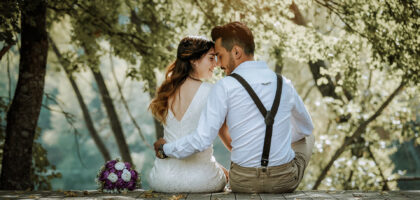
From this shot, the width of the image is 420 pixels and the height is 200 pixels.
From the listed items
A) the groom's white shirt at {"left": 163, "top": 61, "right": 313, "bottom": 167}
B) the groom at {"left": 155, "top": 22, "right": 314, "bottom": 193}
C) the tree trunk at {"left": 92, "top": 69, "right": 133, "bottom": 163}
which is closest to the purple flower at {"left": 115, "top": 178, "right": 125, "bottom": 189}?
the groom at {"left": 155, "top": 22, "right": 314, "bottom": 193}

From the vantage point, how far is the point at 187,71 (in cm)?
455

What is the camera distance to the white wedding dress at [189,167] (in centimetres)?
439

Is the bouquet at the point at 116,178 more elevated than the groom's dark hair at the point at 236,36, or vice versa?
the groom's dark hair at the point at 236,36

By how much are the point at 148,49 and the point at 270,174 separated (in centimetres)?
490

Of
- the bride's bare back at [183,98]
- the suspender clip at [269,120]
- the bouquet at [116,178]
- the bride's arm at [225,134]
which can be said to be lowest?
the bouquet at [116,178]

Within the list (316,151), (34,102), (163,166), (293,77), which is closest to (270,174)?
(163,166)

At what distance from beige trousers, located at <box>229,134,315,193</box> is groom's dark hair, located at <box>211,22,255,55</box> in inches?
40.0

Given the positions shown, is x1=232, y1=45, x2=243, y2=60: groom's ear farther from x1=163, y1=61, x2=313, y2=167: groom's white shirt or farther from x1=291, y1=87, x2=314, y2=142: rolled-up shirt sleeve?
x1=291, y1=87, x2=314, y2=142: rolled-up shirt sleeve

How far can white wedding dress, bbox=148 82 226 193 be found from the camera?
439 centimetres

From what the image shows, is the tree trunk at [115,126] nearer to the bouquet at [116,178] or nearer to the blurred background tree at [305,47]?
the blurred background tree at [305,47]

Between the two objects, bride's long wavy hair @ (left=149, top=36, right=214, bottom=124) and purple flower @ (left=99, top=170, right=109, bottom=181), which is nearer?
bride's long wavy hair @ (left=149, top=36, right=214, bottom=124)

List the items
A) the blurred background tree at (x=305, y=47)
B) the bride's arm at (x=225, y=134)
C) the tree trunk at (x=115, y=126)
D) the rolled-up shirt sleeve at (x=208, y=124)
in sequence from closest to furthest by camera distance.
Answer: the rolled-up shirt sleeve at (x=208, y=124) < the bride's arm at (x=225, y=134) < the blurred background tree at (x=305, y=47) < the tree trunk at (x=115, y=126)

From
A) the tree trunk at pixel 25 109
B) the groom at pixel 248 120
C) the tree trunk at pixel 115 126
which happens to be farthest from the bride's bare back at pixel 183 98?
the tree trunk at pixel 115 126

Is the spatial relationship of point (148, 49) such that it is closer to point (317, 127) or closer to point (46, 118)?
point (317, 127)
